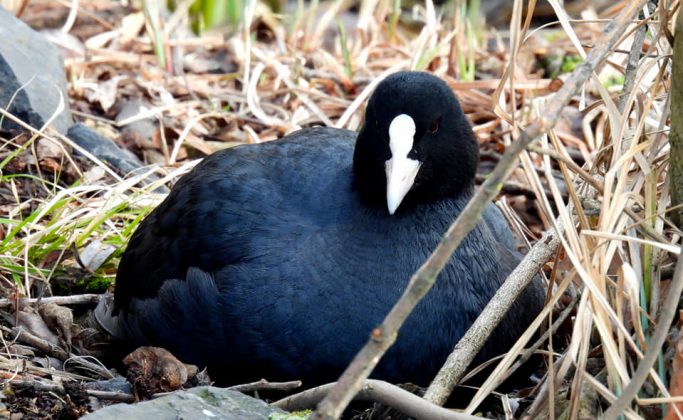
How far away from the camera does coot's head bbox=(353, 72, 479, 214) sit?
9.60ft

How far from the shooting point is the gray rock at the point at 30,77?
423cm

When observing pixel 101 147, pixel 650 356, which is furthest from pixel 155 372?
pixel 101 147

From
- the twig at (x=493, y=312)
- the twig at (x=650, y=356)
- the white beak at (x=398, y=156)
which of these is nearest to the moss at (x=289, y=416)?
the twig at (x=493, y=312)

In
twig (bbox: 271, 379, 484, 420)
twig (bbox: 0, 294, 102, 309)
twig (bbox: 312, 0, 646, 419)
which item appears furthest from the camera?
twig (bbox: 0, 294, 102, 309)

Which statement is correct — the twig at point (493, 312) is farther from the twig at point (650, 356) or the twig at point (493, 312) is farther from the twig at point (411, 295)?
the twig at point (411, 295)

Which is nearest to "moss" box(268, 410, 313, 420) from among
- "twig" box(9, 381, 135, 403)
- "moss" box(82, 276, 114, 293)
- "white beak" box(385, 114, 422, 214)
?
"twig" box(9, 381, 135, 403)

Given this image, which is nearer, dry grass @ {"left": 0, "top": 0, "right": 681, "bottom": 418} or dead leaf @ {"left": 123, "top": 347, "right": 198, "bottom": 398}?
dry grass @ {"left": 0, "top": 0, "right": 681, "bottom": 418}

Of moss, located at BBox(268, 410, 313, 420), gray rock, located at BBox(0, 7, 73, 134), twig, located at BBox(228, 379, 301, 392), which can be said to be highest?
gray rock, located at BBox(0, 7, 73, 134)

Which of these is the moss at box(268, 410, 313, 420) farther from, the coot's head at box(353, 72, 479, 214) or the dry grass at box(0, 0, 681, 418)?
the coot's head at box(353, 72, 479, 214)

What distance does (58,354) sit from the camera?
326 cm

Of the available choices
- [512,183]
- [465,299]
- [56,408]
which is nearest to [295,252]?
[465,299]

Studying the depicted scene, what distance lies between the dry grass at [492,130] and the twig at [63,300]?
0.09m

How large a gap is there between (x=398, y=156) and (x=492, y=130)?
2061mm

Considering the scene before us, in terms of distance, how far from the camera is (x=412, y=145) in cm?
296
